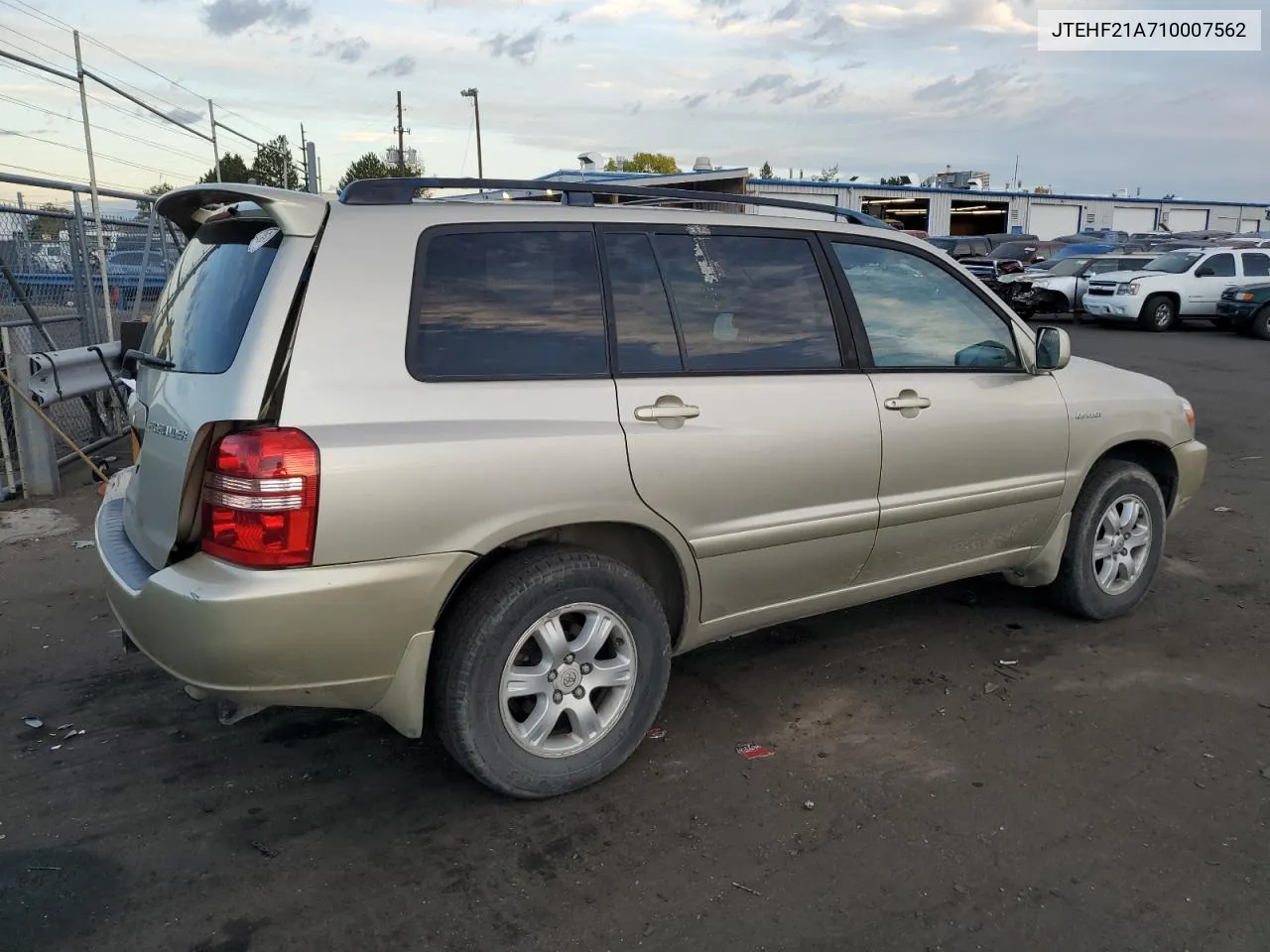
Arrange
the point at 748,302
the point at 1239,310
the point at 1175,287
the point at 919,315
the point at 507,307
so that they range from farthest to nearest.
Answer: the point at 1175,287 → the point at 1239,310 → the point at 919,315 → the point at 748,302 → the point at 507,307

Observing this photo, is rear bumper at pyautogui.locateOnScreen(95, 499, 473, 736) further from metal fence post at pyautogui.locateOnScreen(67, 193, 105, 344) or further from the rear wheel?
the rear wheel

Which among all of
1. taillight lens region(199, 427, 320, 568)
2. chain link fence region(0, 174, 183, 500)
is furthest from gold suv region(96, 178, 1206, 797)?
chain link fence region(0, 174, 183, 500)

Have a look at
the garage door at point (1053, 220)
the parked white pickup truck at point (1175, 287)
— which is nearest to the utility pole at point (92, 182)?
the parked white pickup truck at point (1175, 287)

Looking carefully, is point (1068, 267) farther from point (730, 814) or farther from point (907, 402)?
point (730, 814)

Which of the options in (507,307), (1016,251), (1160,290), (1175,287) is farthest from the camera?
(1016,251)

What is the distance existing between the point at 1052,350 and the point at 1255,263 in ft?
66.3

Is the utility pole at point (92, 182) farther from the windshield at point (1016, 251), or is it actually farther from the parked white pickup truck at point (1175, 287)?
the windshield at point (1016, 251)

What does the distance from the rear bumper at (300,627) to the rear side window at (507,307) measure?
60 cm

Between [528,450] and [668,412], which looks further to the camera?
[668,412]

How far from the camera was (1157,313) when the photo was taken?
781 inches

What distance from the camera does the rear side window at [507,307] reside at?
2.88 metres

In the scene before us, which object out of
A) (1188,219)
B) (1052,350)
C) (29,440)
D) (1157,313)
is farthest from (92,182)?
(1188,219)

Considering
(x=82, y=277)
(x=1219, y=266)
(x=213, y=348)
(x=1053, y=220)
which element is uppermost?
(x=1053, y=220)

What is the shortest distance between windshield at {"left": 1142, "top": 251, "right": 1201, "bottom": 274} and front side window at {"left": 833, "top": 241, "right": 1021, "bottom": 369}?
19.1 meters
